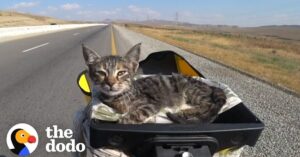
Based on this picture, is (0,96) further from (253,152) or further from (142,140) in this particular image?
(142,140)

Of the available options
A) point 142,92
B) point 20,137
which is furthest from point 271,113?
point 142,92

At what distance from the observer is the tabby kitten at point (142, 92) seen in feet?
9.06

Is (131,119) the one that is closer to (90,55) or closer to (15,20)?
(90,55)

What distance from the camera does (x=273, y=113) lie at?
8805mm

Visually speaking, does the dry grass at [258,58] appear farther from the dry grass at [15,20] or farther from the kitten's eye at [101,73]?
the dry grass at [15,20]

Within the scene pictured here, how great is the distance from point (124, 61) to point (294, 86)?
1213 cm

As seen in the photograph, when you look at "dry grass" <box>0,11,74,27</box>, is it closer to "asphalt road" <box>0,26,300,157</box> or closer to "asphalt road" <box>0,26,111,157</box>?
"asphalt road" <box>0,26,111,157</box>

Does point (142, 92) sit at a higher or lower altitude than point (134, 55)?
lower

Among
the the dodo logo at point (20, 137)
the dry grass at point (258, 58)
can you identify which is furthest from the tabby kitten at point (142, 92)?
the dry grass at point (258, 58)

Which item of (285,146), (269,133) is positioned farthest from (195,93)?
(269,133)

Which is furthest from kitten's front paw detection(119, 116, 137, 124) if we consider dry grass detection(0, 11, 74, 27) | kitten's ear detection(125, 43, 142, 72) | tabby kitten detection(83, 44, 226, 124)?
dry grass detection(0, 11, 74, 27)

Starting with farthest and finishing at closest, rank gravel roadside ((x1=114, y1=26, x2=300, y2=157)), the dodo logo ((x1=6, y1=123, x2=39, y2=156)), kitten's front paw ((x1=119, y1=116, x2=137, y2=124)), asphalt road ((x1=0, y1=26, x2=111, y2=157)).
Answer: asphalt road ((x1=0, y1=26, x2=111, y2=157)), gravel roadside ((x1=114, y1=26, x2=300, y2=157)), the dodo logo ((x1=6, y1=123, x2=39, y2=156)), kitten's front paw ((x1=119, y1=116, x2=137, y2=124))

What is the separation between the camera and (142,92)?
2.96 m

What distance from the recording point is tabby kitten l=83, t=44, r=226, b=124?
276 cm
